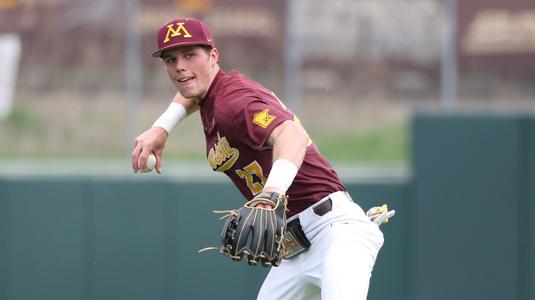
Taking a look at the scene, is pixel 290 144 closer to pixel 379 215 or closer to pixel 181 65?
pixel 181 65

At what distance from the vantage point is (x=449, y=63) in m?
11.6

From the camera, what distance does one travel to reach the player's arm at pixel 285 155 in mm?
4301

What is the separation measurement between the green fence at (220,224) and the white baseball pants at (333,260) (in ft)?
7.35

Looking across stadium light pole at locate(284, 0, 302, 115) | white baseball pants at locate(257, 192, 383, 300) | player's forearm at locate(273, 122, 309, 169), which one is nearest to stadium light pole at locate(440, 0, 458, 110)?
stadium light pole at locate(284, 0, 302, 115)

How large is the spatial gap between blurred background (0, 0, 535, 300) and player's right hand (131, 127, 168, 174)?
209cm

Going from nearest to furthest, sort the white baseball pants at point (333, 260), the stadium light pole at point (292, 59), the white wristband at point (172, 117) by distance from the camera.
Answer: the white baseball pants at point (333, 260), the white wristband at point (172, 117), the stadium light pole at point (292, 59)

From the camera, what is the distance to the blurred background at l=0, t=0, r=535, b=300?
7348mm

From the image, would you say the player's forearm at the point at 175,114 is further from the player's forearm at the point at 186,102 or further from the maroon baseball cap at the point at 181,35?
the maroon baseball cap at the point at 181,35

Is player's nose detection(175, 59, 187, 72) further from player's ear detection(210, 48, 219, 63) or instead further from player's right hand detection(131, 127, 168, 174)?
player's right hand detection(131, 127, 168, 174)

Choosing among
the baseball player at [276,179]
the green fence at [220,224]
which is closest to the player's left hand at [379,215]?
the baseball player at [276,179]

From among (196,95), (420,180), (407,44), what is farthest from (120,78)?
(196,95)

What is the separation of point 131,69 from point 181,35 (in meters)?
7.08

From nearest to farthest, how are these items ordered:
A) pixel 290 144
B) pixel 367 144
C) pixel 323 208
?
pixel 290 144 → pixel 323 208 → pixel 367 144

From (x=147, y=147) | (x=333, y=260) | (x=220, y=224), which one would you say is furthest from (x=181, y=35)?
(x=220, y=224)
